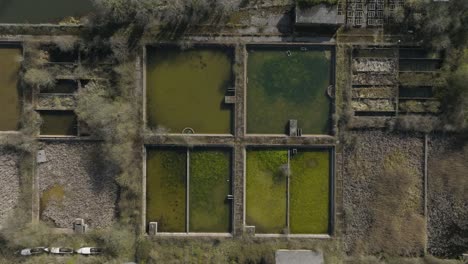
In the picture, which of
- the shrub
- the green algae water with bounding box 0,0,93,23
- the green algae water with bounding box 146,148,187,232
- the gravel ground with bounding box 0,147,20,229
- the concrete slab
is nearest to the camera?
the shrub

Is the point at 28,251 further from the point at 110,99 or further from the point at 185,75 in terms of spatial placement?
the point at 185,75

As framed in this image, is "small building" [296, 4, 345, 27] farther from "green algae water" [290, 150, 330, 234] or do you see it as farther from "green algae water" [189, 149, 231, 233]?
"green algae water" [189, 149, 231, 233]

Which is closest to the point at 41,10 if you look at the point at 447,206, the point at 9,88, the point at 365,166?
the point at 9,88

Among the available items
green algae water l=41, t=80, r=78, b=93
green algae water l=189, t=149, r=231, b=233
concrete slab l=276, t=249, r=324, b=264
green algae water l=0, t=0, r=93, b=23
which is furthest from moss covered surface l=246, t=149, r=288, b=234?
green algae water l=0, t=0, r=93, b=23

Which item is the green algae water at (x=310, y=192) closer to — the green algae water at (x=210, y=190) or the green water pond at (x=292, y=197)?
the green water pond at (x=292, y=197)

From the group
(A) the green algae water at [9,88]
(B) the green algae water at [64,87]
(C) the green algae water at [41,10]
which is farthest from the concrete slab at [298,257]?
(C) the green algae water at [41,10]

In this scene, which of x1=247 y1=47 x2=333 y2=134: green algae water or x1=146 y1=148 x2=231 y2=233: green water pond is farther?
x1=146 y1=148 x2=231 y2=233: green water pond
